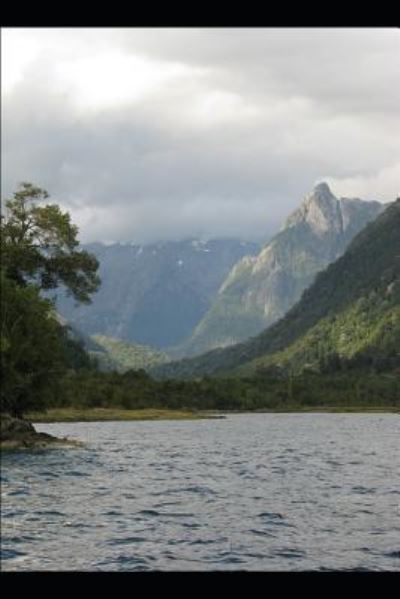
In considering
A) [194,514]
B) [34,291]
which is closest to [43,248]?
[34,291]

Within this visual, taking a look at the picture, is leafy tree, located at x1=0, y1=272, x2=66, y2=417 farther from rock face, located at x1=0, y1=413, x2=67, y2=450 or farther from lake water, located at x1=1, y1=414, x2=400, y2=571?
lake water, located at x1=1, y1=414, x2=400, y2=571

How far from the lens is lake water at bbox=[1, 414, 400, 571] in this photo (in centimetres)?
2742

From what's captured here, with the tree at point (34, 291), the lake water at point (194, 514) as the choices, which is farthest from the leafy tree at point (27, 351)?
the lake water at point (194, 514)

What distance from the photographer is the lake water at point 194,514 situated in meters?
27.4

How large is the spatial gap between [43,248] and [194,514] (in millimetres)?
69192

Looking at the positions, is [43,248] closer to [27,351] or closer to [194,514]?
[27,351]

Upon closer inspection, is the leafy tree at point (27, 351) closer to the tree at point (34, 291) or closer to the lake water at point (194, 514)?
the tree at point (34, 291)

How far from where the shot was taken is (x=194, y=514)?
1537 inches

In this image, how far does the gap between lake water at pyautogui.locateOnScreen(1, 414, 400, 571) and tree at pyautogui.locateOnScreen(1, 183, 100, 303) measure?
107 feet

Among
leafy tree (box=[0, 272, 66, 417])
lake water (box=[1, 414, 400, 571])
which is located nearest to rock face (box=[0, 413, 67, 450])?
leafy tree (box=[0, 272, 66, 417])

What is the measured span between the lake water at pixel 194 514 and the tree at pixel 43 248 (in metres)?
32.6

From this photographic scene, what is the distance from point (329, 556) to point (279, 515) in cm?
1146
